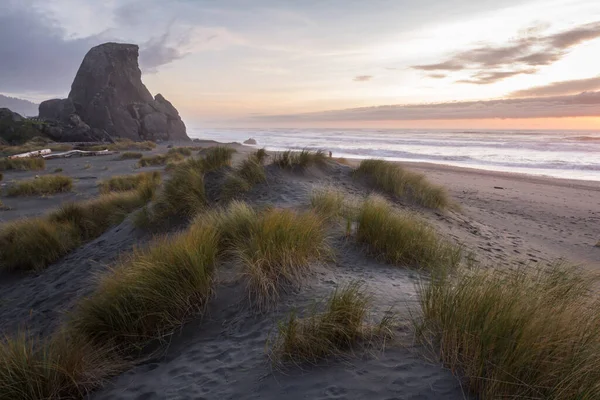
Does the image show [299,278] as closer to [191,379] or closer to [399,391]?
[191,379]

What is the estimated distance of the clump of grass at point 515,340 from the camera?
1.89 meters

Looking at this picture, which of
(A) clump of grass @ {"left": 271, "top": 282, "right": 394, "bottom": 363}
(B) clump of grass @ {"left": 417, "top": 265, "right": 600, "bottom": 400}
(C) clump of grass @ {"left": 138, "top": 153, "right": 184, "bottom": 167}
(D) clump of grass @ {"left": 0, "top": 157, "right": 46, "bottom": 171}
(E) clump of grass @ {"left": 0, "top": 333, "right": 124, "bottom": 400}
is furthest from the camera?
(C) clump of grass @ {"left": 138, "top": 153, "right": 184, "bottom": 167}

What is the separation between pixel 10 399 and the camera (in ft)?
7.38

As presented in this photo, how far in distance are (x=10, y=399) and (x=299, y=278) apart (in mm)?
2295

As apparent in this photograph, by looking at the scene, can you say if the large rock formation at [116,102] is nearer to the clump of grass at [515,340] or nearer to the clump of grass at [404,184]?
the clump of grass at [404,184]

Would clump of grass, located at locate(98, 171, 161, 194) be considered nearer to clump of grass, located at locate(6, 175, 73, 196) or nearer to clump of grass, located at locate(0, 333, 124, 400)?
clump of grass, located at locate(6, 175, 73, 196)

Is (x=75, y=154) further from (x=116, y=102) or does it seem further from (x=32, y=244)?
(x=116, y=102)

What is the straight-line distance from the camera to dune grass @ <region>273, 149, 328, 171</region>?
893cm

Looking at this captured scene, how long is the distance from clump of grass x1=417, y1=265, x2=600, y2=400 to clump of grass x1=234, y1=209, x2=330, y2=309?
1399 mm

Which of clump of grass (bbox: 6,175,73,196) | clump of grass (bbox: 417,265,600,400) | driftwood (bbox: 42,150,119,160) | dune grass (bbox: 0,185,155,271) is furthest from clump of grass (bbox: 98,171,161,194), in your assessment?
driftwood (bbox: 42,150,119,160)

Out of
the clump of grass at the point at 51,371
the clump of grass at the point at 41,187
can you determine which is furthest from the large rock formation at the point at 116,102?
the clump of grass at the point at 51,371

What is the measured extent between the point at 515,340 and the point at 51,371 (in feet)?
9.34

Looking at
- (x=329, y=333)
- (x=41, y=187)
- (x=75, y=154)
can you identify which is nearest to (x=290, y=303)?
(x=329, y=333)

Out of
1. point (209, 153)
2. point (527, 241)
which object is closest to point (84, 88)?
point (209, 153)
